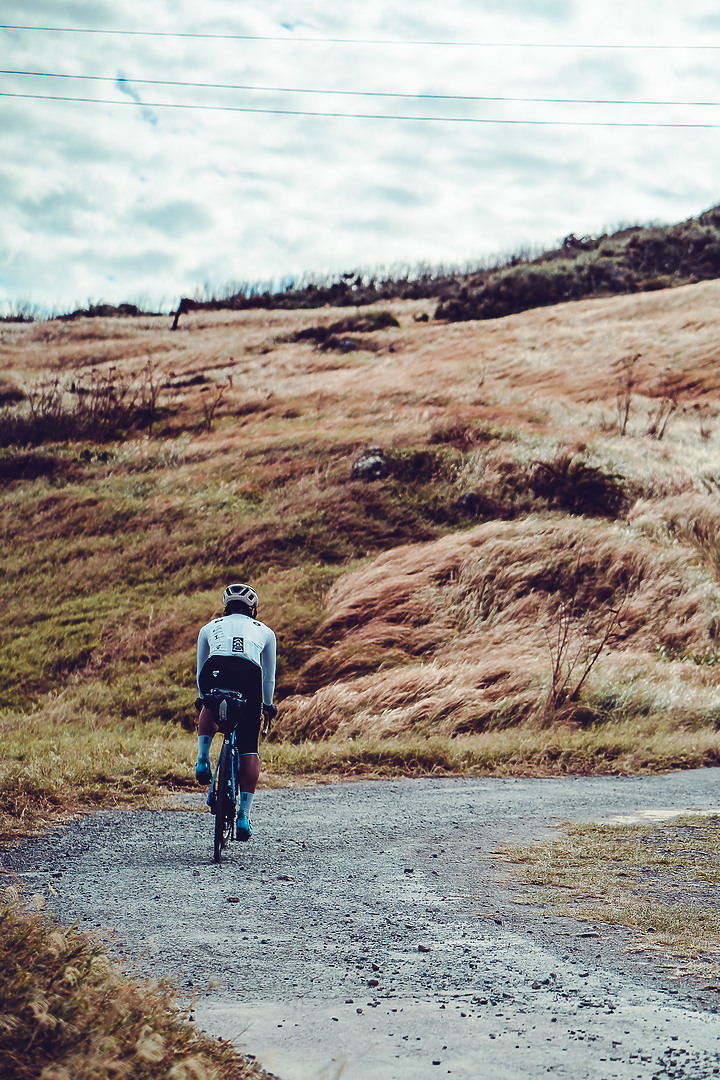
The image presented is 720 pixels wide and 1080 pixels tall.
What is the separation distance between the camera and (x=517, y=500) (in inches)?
720

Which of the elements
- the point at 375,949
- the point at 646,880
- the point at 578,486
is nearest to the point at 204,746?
the point at 375,949

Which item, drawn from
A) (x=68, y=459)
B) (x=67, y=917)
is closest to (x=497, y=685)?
(x=67, y=917)

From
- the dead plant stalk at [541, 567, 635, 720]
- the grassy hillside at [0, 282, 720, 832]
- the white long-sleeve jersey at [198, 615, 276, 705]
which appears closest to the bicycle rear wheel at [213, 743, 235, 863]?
the white long-sleeve jersey at [198, 615, 276, 705]

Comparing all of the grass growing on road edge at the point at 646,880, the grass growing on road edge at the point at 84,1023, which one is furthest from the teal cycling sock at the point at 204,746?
the grass growing on road edge at the point at 84,1023

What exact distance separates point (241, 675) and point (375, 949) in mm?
2165

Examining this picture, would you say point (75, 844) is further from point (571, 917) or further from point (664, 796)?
point (664, 796)

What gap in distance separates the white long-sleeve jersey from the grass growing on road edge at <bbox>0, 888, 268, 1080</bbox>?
2.85 metres

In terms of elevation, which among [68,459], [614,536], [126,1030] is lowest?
[126,1030]

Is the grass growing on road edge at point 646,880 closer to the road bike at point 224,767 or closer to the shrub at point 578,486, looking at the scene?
the road bike at point 224,767

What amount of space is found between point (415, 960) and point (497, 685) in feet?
26.8

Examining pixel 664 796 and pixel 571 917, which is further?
pixel 664 796

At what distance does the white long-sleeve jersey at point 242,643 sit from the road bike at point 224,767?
23 cm

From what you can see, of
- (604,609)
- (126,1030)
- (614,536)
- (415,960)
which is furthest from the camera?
(614,536)

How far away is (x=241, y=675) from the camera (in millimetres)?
6027
